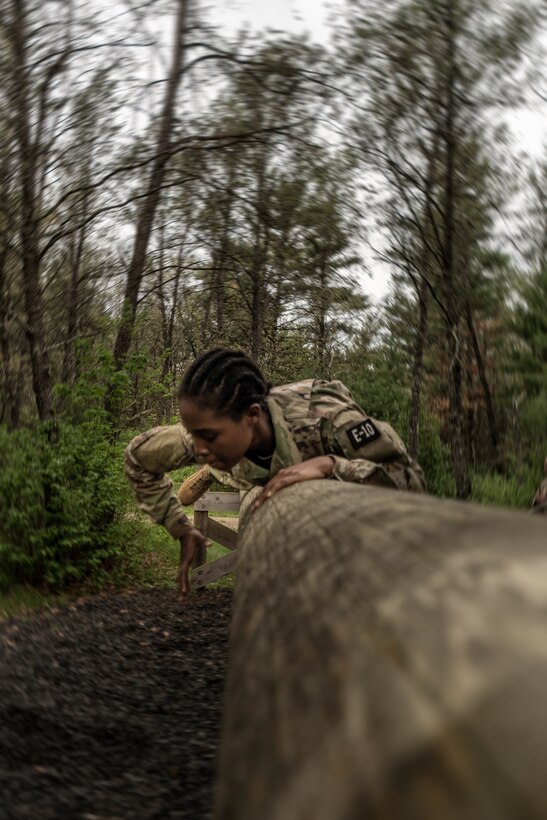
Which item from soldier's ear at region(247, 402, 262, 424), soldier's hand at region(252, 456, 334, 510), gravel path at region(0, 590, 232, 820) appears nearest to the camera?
gravel path at region(0, 590, 232, 820)

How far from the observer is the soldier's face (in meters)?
3.32

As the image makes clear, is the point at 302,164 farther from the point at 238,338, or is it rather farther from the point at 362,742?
the point at 238,338

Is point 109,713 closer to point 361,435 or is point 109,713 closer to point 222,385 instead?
point 222,385

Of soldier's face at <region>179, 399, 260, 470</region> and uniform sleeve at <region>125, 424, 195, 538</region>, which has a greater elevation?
soldier's face at <region>179, 399, 260, 470</region>

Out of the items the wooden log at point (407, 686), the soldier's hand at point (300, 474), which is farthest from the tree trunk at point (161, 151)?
the wooden log at point (407, 686)

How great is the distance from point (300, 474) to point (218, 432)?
0.75 meters

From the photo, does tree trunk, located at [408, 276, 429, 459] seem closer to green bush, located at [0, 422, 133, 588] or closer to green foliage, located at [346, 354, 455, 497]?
green foliage, located at [346, 354, 455, 497]

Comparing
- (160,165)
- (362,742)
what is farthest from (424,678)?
(160,165)

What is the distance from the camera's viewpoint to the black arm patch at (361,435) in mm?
3404

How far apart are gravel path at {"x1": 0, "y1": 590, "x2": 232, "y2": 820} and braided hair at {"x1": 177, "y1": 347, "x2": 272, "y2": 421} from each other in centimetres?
145

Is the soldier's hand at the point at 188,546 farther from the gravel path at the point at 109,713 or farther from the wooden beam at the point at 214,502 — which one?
the wooden beam at the point at 214,502

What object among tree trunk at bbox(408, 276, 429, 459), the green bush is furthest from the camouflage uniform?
tree trunk at bbox(408, 276, 429, 459)

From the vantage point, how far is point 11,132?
711cm

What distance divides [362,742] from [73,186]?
8.32m
